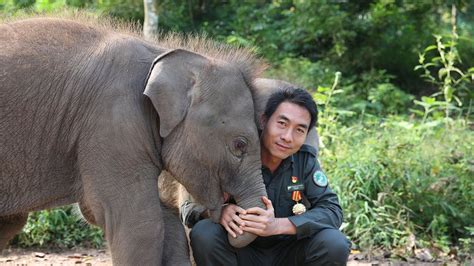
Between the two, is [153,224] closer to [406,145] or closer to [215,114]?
[215,114]

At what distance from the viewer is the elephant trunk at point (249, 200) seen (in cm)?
537

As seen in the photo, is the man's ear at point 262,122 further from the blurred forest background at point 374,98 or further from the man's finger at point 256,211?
the blurred forest background at point 374,98

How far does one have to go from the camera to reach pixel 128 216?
207 inches

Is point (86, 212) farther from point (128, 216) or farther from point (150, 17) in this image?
point (150, 17)

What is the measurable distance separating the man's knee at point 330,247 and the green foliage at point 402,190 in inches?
98.2

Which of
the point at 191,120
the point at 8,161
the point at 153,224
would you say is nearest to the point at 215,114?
the point at 191,120

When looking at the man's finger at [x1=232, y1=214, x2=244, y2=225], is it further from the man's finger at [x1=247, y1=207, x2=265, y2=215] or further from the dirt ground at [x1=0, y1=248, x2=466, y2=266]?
the dirt ground at [x1=0, y1=248, x2=466, y2=266]

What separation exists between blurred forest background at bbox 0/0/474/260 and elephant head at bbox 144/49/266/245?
3.04 ft

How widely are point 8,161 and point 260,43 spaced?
714cm

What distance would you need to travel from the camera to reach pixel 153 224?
5.31 metres

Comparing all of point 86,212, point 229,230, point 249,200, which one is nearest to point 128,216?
point 86,212

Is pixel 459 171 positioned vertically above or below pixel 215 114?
below

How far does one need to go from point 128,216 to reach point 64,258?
9.35ft

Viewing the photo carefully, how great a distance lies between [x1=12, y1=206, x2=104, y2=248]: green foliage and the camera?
8.24 meters
